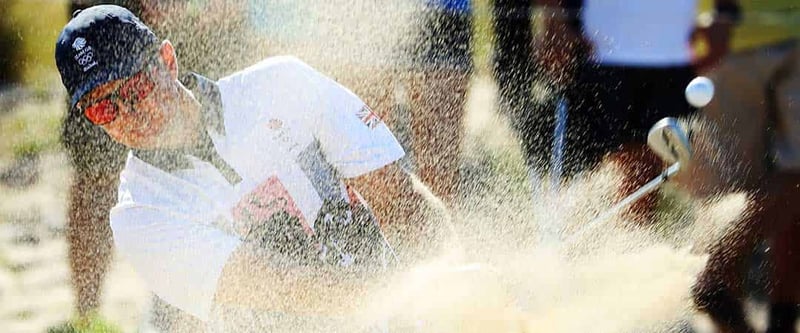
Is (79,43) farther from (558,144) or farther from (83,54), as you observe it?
(558,144)

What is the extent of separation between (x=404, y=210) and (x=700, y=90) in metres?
0.96

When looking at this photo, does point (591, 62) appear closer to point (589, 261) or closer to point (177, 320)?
point (589, 261)

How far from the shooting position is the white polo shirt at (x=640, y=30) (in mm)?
2729

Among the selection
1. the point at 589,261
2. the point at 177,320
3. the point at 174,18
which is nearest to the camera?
the point at 177,320

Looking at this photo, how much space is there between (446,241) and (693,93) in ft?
2.77

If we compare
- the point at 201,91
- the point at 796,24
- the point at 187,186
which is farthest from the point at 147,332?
the point at 796,24

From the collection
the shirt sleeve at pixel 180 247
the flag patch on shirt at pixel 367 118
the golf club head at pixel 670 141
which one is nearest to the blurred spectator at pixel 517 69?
the golf club head at pixel 670 141

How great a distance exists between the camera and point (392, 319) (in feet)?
6.61

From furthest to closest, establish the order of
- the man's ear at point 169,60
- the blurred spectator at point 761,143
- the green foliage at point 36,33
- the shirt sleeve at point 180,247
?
1. the green foliage at point 36,33
2. the blurred spectator at point 761,143
3. the man's ear at point 169,60
4. the shirt sleeve at point 180,247

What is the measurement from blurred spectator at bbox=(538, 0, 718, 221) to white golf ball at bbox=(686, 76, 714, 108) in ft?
0.37

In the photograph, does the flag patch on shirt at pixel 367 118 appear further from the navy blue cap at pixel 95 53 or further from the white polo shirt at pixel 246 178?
the navy blue cap at pixel 95 53

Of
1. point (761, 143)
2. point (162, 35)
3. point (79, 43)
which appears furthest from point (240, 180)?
point (761, 143)

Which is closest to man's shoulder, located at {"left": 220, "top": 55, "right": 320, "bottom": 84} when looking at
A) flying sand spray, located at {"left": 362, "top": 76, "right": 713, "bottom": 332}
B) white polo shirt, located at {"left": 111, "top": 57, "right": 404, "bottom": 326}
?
white polo shirt, located at {"left": 111, "top": 57, "right": 404, "bottom": 326}

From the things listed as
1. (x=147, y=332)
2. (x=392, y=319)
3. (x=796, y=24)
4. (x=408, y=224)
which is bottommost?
(x=147, y=332)
